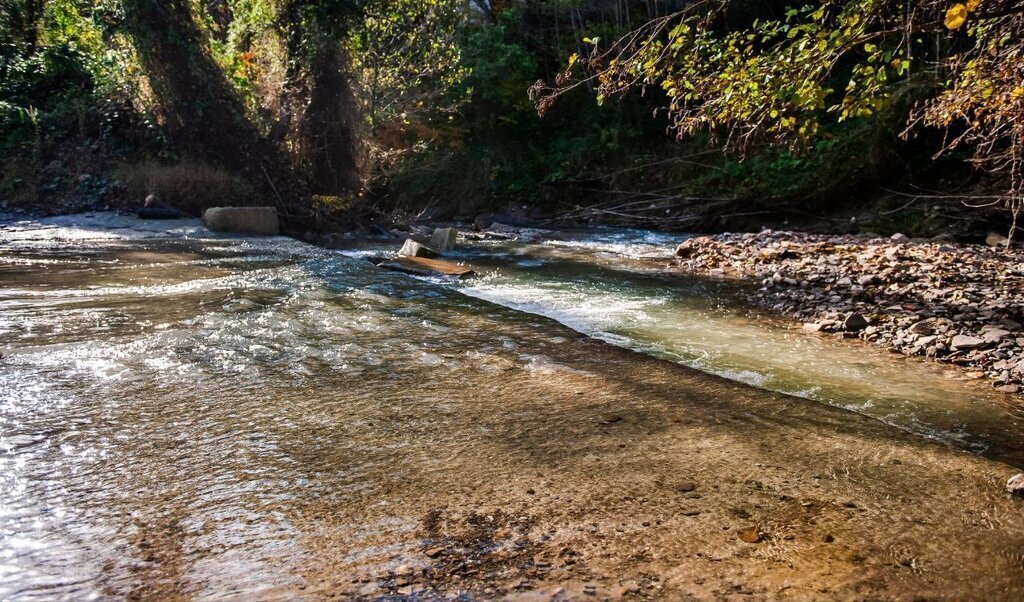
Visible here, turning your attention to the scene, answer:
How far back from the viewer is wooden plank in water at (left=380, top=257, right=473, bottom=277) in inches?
344

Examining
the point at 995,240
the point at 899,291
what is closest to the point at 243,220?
the point at 899,291

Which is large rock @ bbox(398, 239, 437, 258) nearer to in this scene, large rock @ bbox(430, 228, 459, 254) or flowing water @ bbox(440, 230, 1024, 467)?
flowing water @ bbox(440, 230, 1024, 467)

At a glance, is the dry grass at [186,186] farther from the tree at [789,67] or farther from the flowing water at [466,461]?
the tree at [789,67]

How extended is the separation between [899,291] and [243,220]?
974 cm

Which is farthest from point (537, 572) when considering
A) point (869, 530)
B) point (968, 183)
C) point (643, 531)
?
point (968, 183)

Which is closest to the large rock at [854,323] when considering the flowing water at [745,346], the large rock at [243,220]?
the flowing water at [745,346]

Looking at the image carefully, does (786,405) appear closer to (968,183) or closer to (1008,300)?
(1008,300)

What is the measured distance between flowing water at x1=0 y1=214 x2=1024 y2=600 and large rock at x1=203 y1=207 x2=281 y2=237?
5.59m

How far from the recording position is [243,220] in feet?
36.8

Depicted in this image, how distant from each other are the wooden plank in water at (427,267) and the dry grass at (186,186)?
5003mm

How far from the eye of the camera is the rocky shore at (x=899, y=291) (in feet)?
16.8

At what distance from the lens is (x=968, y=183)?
1344 centimetres

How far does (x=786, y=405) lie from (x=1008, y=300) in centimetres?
423

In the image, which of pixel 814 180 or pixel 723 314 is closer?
pixel 723 314
